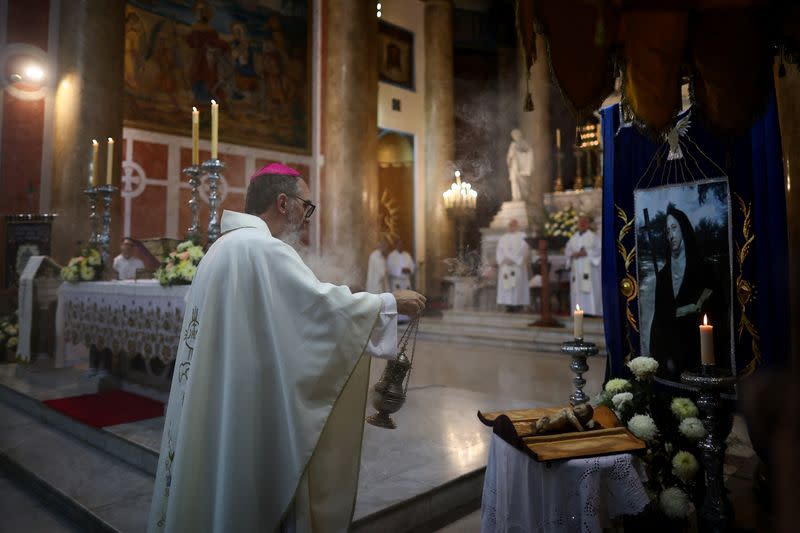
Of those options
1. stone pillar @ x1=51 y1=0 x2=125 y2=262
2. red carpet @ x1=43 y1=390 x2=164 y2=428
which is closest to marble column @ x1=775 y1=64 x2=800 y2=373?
red carpet @ x1=43 y1=390 x2=164 y2=428

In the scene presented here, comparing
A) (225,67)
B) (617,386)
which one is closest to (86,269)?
(617,386)

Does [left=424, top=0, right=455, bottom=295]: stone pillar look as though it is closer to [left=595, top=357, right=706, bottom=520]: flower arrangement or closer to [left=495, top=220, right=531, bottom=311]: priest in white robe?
[left=495, top=220, right=531, bottom=311]: priest in white robe

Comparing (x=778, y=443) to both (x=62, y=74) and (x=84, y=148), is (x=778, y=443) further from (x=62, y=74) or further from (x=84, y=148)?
(x=62, y=74)

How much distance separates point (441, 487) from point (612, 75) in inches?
93.7

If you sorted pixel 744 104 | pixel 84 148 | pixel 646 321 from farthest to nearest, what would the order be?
pixel 84 148 < pixel 646 321 < pixel 744 104

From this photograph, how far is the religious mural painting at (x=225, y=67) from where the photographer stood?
9898 millimetres

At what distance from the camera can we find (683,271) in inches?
131

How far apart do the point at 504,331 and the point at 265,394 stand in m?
7.33

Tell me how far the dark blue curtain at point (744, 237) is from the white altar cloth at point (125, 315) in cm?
306

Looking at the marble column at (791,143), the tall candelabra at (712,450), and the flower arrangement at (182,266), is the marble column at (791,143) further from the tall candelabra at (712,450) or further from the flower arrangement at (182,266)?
the flower arrangement at (182,266)

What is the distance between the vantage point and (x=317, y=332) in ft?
6.13

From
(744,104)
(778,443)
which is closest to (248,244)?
(778,443)

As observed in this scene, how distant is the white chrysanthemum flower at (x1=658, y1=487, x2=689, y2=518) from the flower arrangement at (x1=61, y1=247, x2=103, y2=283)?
4900 millimetres

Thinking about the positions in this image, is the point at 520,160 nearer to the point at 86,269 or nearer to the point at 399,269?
the point at 399,269
